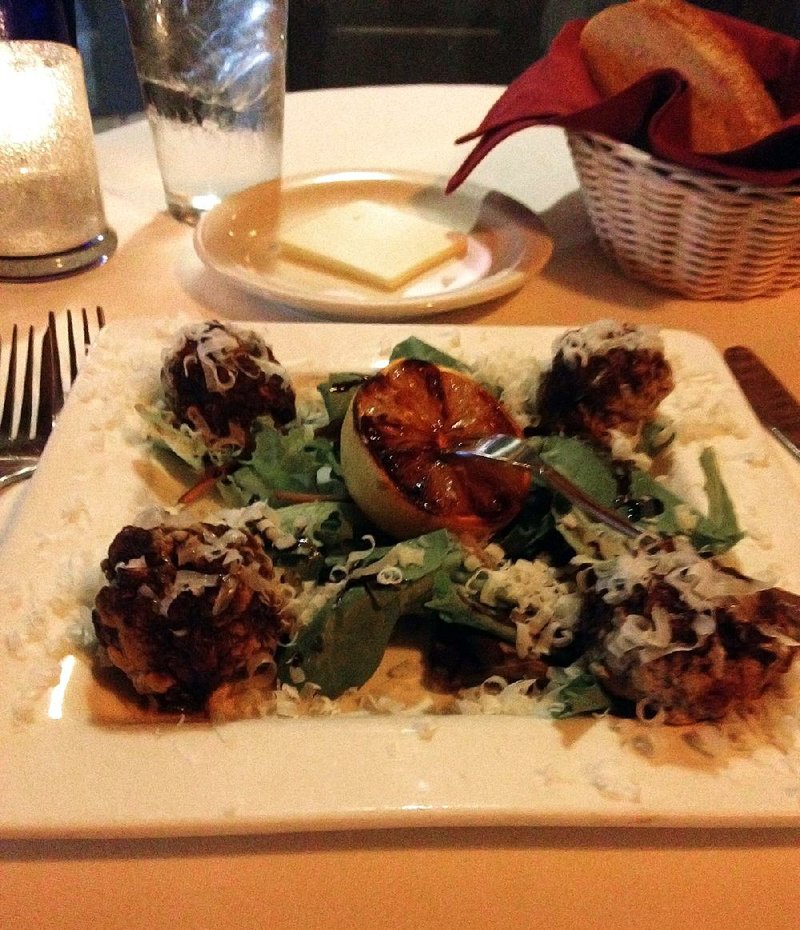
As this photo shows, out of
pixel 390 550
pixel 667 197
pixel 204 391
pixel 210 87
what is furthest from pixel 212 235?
pixel 390 550

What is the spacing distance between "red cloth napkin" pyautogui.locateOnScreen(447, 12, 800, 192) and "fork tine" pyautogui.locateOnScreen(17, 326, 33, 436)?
775mm

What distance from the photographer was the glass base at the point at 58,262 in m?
1.43

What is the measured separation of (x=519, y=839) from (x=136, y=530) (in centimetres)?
36

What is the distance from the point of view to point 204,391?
0.95 m

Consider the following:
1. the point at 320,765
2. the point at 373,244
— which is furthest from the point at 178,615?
the point at 373,244

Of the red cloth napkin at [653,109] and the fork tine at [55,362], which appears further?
the red cloth napkin at [653,109]

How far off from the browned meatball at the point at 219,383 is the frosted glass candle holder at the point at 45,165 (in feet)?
2.03

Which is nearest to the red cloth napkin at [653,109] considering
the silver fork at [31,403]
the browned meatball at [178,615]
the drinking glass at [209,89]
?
the drinking glass at [209,89]

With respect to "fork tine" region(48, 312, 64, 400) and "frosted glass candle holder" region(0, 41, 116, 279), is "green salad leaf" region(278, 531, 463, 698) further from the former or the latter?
"frosted glass candle holder" region(0, 41, 116, 279)

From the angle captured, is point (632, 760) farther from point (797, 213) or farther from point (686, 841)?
point (797, 213)

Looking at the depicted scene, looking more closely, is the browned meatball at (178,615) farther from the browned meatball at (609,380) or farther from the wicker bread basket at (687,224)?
the wicker bread basket at (687,224)

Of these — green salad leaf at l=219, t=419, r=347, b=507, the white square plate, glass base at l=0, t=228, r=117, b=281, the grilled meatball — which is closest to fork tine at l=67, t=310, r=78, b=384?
glass base at l=0, t=228, r=117, b=281

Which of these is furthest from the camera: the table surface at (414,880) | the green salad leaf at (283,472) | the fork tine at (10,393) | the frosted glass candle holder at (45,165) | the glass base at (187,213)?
the glass base at (187,213)

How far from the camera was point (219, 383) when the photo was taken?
0.94 m
